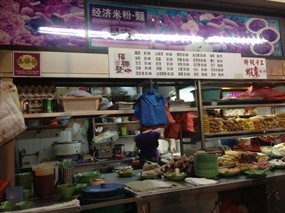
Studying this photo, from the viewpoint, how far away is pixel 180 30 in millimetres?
3607

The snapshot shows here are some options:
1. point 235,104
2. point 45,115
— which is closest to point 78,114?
point 45,115

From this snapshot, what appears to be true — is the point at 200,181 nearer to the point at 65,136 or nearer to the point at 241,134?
the point at 241,134

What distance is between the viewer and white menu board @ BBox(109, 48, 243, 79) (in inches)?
124

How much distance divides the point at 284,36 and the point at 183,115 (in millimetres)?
2267

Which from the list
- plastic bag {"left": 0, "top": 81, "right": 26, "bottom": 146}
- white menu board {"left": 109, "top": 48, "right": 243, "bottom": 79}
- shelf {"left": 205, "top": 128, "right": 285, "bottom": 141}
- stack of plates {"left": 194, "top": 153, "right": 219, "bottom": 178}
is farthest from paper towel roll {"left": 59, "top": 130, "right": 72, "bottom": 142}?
stack of plates {"left": 194, "top": 153, "right": 219, "bottom": 178}

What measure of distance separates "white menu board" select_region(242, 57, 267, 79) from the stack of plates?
1690 mm

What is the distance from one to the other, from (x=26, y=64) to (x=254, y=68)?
307cm

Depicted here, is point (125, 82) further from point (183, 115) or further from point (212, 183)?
point (212, 183)

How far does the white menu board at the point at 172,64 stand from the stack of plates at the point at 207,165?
1202 mm

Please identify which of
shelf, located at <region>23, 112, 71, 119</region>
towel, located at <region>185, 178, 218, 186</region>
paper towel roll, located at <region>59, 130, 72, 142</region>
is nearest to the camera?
towel, located at <region>185, 178, 218, 186</region>

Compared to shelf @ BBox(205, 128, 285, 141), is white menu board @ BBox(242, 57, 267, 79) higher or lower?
higher

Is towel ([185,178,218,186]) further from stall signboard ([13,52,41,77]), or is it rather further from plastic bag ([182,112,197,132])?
stall signboard ([13,52,41,77])

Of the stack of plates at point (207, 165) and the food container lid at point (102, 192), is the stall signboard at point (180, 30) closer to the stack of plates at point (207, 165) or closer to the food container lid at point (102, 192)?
the stack of plates at point (207, 165)

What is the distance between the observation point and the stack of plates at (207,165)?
255 centimetres
